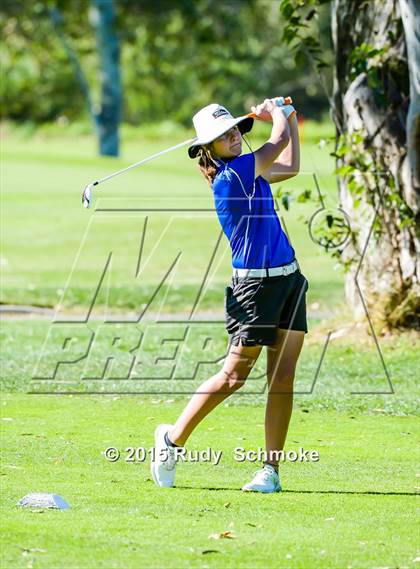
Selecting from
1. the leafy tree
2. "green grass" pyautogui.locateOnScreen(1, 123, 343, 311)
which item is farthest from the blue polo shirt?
"green grass" pyautogui.locateOnScreen(1, 123, 343, 311)

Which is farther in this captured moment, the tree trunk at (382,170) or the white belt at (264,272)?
the tree trunk at (382,170)

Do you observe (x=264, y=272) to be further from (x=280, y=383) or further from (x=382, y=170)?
(x=382, y=170)

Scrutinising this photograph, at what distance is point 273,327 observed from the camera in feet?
21.9

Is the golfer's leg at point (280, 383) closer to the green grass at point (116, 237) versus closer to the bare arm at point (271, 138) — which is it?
the bare arm at point (271, 138)

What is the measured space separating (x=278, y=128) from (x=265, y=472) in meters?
1.79

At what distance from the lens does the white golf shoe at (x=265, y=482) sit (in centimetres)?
666

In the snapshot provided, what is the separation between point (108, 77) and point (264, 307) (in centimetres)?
3980

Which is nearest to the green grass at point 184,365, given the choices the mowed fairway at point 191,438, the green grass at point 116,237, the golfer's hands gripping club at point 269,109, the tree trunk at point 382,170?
the mowed fairway at point 191,438

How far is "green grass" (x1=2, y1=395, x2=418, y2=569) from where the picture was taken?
5418mm

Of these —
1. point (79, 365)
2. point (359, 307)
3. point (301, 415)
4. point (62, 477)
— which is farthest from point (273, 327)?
point (359, 307)

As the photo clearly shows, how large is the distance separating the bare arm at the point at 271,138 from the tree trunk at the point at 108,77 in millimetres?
36493

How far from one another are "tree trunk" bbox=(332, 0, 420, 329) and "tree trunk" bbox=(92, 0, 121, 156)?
31314 mm

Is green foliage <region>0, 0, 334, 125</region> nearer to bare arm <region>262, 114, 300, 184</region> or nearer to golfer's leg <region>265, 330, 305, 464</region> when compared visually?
bare arm <region>262, 114, 300, 184</region>

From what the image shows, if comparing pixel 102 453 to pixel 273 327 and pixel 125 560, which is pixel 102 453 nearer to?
pixel 273 327
